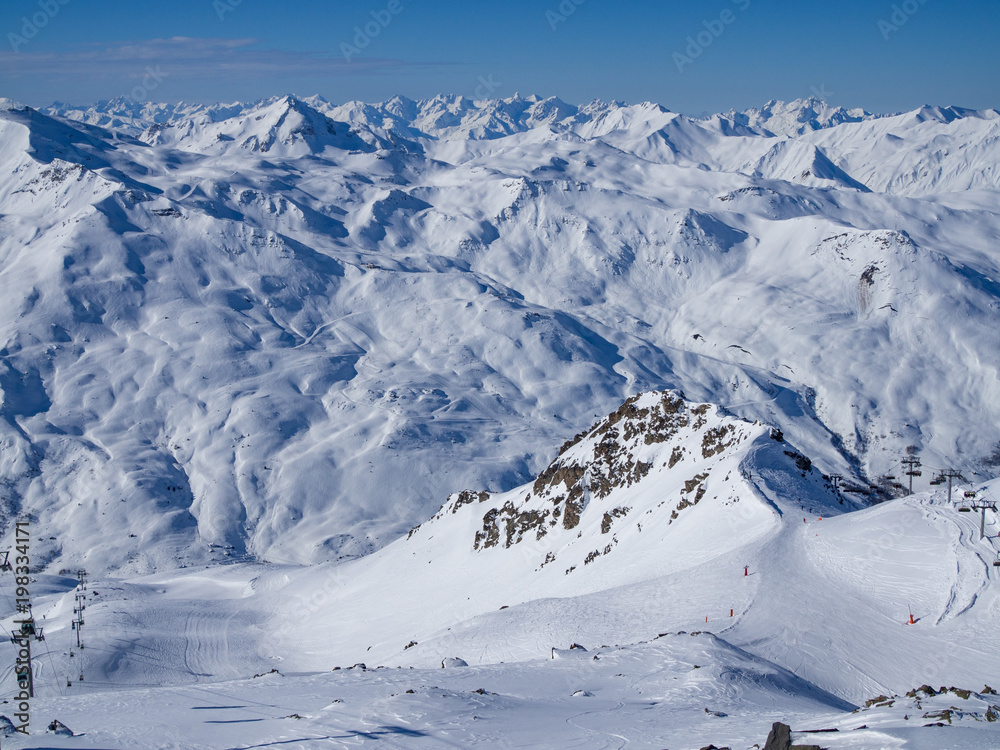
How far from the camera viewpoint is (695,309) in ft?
591

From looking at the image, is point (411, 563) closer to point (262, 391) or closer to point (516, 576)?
point (516, 576)

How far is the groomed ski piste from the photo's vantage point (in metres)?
20.9

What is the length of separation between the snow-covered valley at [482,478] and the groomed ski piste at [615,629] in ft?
0.65

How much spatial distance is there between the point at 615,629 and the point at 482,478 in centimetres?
8256

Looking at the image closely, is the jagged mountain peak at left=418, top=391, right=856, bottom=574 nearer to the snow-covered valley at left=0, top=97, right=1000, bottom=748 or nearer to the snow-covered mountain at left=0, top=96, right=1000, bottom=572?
the snow-covered valley at left=0, top=97, right=1000, bottom=748

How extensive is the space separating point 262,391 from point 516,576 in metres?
89.5

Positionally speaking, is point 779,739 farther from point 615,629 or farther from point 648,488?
point 648,488

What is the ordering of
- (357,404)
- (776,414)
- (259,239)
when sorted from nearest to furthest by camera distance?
(357,404) → (776,414) → (259,239)

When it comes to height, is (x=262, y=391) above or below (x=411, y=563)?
above

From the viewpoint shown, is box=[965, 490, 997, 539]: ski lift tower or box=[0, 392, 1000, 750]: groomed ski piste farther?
box=[965, 490, 997, 539]: ski lift tower

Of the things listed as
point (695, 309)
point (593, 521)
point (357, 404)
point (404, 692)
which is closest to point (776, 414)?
point (695, 309)

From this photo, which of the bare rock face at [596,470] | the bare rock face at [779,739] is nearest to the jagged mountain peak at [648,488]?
the bare rock face at [596,470]

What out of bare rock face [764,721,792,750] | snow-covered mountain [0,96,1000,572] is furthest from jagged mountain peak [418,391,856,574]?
snow-covered mountain [0,96,1000,572]

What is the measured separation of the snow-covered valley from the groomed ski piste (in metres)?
0.20
